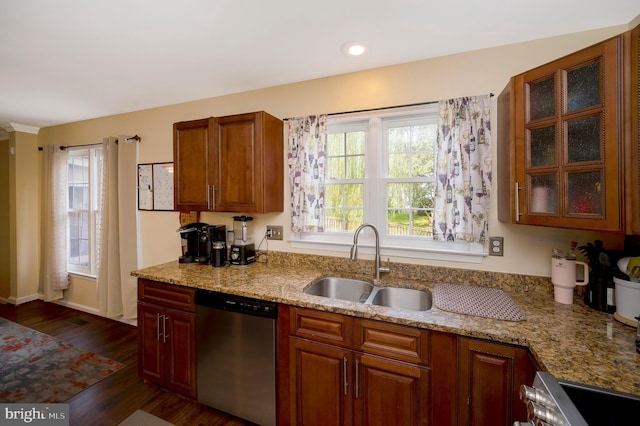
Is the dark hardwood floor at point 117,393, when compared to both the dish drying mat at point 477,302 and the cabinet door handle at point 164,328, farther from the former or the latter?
the dish drying mat at point 477,302

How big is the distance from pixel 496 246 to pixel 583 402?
1.10 meters

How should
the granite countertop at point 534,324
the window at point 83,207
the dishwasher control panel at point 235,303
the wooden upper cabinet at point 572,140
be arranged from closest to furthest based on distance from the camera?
the granite countertop at point 534,324
the wooden upper cabinet at point 572,140
the dishwasher control panel at point 235,303
the window at point 83,207

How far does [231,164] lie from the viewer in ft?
7.30

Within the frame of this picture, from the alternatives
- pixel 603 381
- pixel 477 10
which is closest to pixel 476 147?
pixel 477 10

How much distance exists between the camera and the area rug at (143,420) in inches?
72.2

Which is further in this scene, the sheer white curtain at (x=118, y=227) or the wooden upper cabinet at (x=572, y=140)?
the sheer white curtain at (x=118, y=227)

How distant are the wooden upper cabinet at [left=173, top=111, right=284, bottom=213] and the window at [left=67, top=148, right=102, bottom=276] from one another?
195 cm

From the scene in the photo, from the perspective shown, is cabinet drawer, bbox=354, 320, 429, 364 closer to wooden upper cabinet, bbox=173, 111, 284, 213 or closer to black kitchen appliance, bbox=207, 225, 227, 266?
wooden upper cabinet, bbox=173, 111, 284, 213

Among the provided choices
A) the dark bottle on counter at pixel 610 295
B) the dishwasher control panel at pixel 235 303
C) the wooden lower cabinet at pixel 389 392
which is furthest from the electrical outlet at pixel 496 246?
the dishwasher control panel at pixel 235 303

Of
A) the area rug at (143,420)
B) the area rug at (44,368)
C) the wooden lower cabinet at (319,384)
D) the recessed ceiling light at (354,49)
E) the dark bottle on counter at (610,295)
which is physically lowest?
the area rug at (143,420)

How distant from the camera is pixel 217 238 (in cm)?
247

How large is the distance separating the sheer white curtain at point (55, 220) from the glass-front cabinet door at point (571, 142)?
16.5 feet

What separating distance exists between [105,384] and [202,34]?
108 inches

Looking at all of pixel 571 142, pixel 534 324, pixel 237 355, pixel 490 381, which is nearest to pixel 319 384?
pixel 237 355
